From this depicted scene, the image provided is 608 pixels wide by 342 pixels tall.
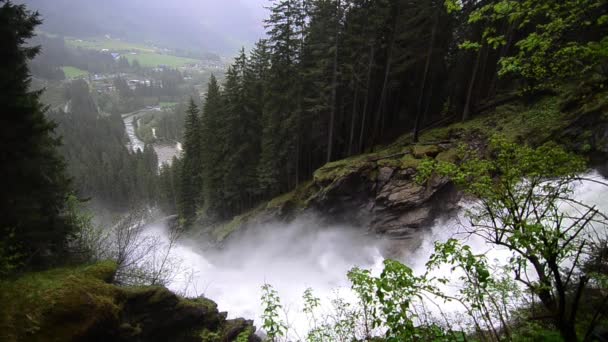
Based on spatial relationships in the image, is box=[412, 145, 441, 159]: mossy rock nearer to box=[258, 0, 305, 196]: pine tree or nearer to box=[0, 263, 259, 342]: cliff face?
box=[258, 0, 305, 196]: pine tree

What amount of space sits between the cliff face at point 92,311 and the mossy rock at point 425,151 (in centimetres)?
1285

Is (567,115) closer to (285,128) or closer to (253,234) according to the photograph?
(285,128)

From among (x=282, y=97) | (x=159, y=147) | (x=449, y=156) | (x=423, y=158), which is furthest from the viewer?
(x=159, y=147)

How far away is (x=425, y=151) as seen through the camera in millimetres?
16562

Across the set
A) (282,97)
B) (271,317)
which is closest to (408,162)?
(282,97)

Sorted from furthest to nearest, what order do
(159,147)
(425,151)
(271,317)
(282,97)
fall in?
(159,147) → (282,97) → (425,151) → (271,317)

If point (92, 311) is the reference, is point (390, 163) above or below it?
above

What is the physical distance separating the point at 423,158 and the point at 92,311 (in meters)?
12.1

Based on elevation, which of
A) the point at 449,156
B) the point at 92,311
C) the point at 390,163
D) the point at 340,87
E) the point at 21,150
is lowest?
the point at 92,311

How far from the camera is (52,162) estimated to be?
33.1 ft

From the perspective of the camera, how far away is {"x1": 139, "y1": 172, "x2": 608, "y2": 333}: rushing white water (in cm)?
1330

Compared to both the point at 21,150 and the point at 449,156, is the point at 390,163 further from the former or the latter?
the point at 21,150

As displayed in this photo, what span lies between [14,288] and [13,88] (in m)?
5.46

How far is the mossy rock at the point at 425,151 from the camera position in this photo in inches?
642
